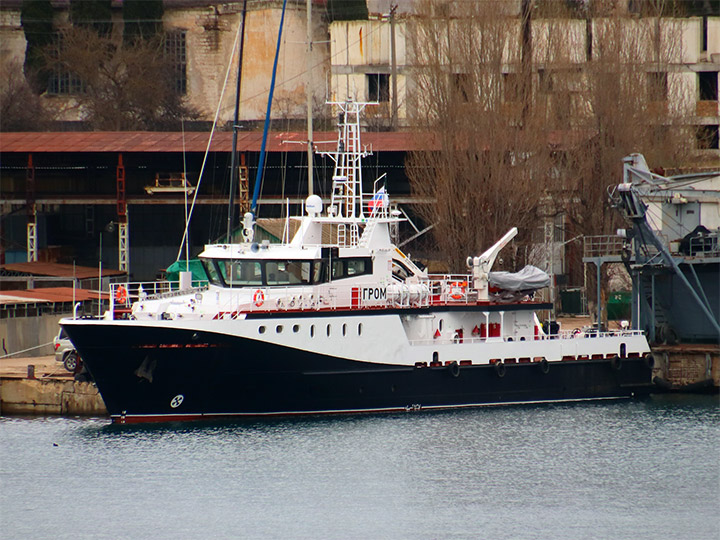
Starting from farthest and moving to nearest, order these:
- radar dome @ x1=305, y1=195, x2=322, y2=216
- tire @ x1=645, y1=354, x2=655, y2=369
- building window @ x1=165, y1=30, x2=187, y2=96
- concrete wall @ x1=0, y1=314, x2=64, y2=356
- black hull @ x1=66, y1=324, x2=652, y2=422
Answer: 1. building window @ x1=165, y1=30, x2=187, y2=96
2. concrete wall @ x1=0, y1=314, x2=64, y2=356
3. tire @ x1=645, y1=354, x2=655, y2=369
4. radar dome @ x1=305, y1=195, x2=322, y2=216
5. black hull @ x1=66, y1=324, x2=652, y2=422

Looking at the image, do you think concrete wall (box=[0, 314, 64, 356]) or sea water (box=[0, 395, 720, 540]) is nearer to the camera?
sea water (box=[0, 395, 720, 540])

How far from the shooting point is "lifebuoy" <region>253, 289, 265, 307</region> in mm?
33406

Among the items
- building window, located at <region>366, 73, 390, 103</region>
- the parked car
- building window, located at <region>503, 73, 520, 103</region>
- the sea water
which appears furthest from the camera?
building window, located at <region>366, 73, 390, 103</region>

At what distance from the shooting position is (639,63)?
162ft

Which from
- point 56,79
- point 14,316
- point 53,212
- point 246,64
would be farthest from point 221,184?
point 56,79

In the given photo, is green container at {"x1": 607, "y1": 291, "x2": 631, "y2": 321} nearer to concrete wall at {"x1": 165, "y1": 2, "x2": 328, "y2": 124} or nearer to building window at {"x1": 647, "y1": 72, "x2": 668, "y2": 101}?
building window at {"x1": 647, "y1": 72, "x2": 668, "y2": 101}

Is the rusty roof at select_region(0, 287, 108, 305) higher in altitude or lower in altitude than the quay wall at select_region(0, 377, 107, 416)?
higher

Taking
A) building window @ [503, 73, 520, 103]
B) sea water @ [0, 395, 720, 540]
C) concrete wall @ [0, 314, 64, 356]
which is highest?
building window @ [503, 73, 520, 103]

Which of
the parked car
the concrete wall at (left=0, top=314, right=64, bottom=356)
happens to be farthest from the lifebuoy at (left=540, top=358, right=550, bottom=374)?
the concrete wall at (left=0, top=314, right=64, bottom=356)

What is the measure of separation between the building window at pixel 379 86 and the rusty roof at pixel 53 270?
16.4m

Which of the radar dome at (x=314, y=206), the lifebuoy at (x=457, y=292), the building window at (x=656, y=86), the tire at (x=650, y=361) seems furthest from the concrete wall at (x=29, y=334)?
the building window at (x=656, y=86)

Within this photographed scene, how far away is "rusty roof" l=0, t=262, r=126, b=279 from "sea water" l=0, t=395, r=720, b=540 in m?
14.7

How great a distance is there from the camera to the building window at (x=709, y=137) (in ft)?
198

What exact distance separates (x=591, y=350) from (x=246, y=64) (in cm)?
3551
